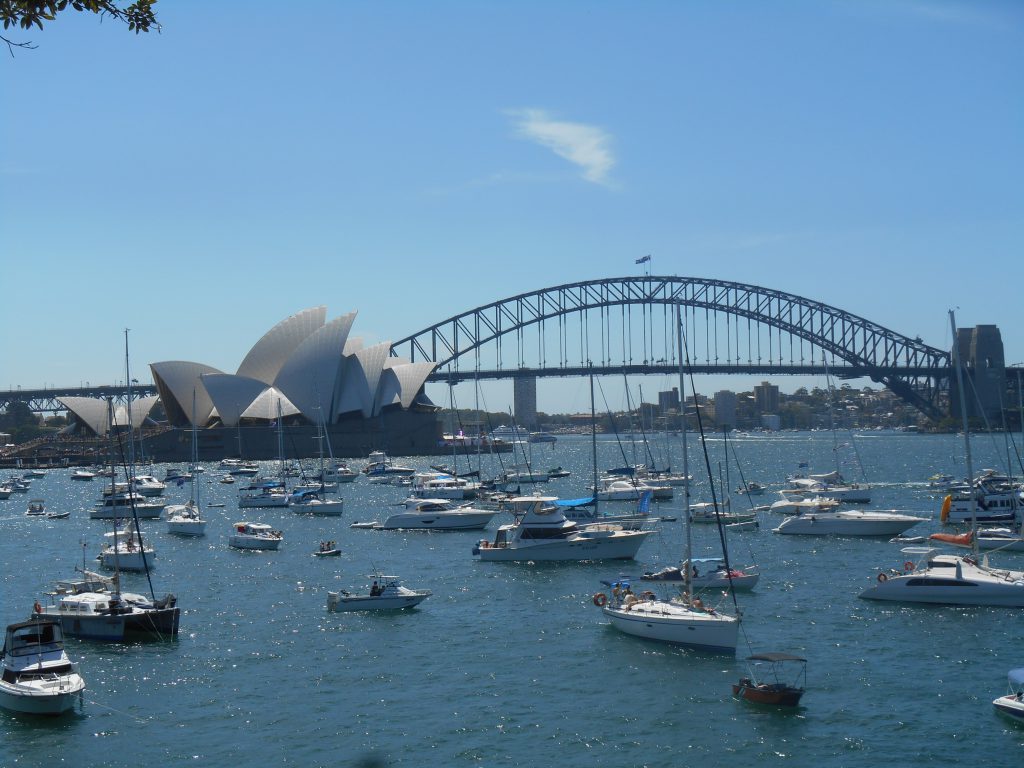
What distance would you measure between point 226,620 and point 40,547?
2032 cm

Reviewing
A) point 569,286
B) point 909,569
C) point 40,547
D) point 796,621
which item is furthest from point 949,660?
point 569,286

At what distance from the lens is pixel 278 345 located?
109812 mm

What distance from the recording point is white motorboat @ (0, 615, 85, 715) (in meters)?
19.8

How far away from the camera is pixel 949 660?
74.9 ft

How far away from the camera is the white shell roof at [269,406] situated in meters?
109

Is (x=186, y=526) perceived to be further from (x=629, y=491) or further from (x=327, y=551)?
(x=629, y=491)

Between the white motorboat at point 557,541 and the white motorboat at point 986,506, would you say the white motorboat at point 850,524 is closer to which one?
the white motorboat at point 986,506

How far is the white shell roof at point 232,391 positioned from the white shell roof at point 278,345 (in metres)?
1.44

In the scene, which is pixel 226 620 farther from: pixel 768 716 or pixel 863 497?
pixel 863 497

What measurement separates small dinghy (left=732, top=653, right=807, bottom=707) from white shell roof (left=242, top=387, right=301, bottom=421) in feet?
300

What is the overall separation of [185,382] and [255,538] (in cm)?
7287

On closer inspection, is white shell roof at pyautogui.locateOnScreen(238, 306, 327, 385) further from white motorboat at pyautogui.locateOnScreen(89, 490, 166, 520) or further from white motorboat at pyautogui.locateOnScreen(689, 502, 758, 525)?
white motorboat at pyautogui.locateOnScreen(689, 502, 758, 525)

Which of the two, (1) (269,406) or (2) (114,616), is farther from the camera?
(1) (269,406)

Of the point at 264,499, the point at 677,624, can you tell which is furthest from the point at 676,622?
the point at 264,499
